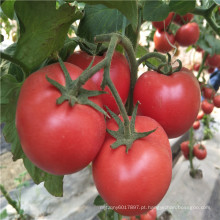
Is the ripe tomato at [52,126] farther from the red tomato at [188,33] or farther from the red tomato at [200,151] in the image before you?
the red tomato at [200,151]

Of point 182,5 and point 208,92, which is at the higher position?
point 182,5

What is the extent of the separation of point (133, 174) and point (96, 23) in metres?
0.24

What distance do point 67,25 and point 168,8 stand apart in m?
0.21

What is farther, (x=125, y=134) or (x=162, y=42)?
(x=162, y=42)

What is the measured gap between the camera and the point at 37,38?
0.31 metres

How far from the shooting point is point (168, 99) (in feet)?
1.34

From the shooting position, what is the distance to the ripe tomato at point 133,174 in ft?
1.05

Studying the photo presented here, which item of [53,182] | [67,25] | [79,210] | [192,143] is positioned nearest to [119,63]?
[67,25]

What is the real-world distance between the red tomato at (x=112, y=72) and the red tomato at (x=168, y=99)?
39mm

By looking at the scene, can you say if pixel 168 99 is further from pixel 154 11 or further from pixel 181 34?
pixel 181 34

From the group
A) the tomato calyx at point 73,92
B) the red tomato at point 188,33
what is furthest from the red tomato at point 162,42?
the tomato calyx at point 73,92

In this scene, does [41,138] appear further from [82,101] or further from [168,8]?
[168,8]

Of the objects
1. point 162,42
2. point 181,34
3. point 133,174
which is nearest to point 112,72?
point 133,174

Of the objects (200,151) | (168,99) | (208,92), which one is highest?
(168,99)
